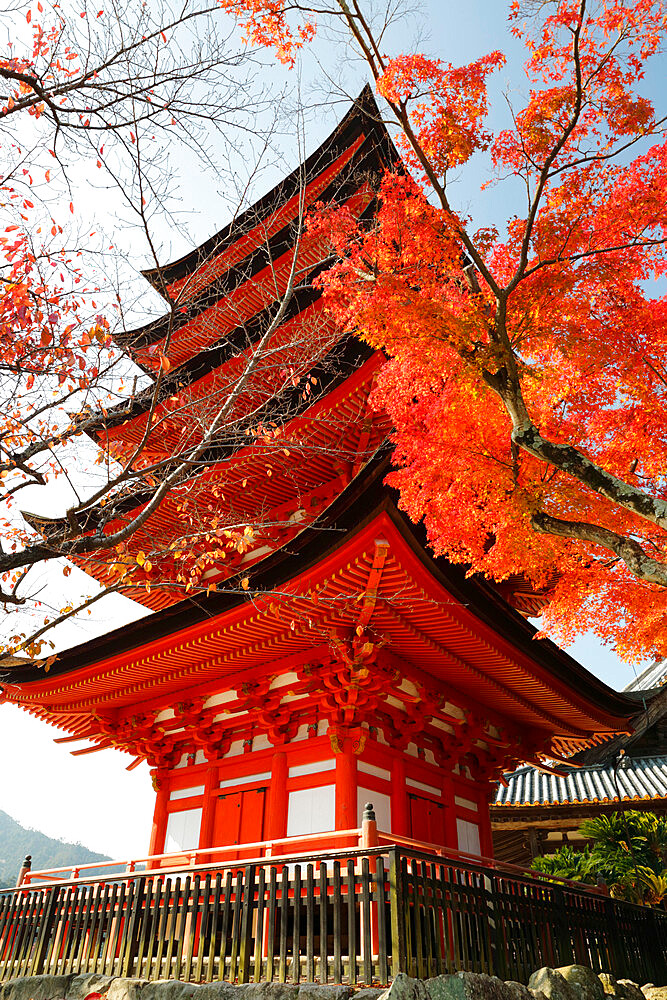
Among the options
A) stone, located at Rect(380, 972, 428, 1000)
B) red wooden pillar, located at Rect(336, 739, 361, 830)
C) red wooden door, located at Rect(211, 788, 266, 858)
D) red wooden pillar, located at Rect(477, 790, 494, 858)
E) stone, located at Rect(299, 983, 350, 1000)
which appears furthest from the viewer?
red wooden pillar, located at Rect(477, 790, 494, 858)

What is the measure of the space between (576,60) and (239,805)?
11054 millimetres

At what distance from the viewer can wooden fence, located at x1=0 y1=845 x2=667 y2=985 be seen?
6.46 meters

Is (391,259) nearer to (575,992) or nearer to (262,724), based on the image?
(262,724)

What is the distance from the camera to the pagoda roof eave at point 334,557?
27.2 feet

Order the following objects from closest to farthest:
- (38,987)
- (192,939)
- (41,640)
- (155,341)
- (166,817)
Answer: (41,640), (192,939), (38,987), (166,817), (155,341)

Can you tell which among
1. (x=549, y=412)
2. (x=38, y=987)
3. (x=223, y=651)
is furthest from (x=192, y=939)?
(x=549, y=412)

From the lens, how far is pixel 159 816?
40.7ft

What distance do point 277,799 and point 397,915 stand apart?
4.52 meters

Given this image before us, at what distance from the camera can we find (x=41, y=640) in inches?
236

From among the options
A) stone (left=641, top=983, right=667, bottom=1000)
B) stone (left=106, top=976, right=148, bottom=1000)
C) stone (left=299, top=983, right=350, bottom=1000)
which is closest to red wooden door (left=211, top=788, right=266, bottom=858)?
stone (left=106, top=976, right=148, bottom=1000)

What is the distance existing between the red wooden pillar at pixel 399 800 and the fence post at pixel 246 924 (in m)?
3.11

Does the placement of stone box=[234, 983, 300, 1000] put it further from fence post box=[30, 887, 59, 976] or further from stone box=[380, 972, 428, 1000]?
fence post box=[30, 887, 59, 976]

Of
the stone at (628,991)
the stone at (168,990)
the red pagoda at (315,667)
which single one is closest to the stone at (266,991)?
the stone at (168,990)

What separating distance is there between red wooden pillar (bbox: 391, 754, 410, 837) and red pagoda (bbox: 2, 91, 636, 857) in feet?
0.10
